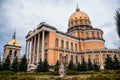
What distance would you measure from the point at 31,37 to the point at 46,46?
9.14m

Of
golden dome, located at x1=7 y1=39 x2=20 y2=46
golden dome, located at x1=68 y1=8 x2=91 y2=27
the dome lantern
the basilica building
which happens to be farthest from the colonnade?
golden dome, located at x1=7 y1=39 x2=20 y2=46

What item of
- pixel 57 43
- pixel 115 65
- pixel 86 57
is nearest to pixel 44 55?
pixel 57 43

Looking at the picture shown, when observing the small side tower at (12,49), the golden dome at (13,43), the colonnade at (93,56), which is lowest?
the colonnade at (93,56)

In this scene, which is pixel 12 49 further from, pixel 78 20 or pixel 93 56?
pixel 93 56

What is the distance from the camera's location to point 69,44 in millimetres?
48938

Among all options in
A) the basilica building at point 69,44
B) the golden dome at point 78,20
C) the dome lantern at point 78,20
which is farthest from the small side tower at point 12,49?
the golden dome at point 78,20

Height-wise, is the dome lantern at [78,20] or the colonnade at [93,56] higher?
the dome lantern at [78,20]

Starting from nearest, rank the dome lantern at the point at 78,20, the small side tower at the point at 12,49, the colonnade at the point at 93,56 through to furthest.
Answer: the colonnade at the point at 93,56
the small side tower at the point at 12,49
the dome lantern at the point at 78,20

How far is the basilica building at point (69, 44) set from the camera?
41.1 metres

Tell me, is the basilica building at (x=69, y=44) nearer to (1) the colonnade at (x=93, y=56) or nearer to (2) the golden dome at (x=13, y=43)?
(1) the colonnade at (x=93, y=56)

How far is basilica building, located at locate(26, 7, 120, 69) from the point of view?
4106 centimetres

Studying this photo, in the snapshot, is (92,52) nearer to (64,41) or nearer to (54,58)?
(64,41)

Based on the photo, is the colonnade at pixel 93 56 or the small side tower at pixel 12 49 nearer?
the colonnade at pixel 93 56

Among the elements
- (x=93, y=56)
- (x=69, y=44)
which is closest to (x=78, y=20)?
(x=69, y=44)
